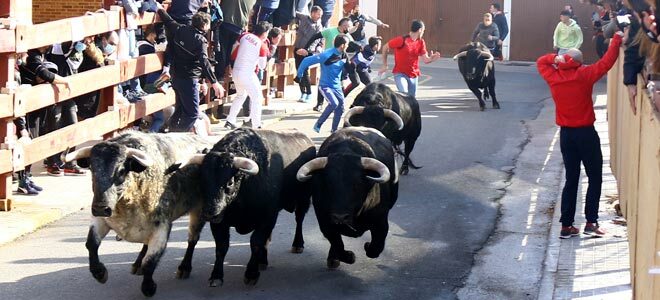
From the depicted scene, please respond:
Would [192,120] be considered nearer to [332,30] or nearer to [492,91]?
[332,30]

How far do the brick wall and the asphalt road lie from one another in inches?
248

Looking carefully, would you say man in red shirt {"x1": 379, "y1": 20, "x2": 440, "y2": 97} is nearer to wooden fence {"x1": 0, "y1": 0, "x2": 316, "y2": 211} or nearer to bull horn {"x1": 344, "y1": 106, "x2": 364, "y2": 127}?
wooden fence {"x1": 0, "y1": 0, "x2": 316, "y2": 211}

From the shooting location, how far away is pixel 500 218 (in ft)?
42.5

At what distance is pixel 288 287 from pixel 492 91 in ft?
44.9

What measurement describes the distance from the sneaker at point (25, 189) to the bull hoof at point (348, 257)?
4.57m

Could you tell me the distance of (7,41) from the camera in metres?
12.4

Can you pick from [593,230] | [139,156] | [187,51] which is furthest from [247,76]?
[139,156]

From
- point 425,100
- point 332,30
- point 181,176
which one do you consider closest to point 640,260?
point 181,176

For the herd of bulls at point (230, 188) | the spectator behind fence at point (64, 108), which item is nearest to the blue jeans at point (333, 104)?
the spectator behind fence at point (64, 108)

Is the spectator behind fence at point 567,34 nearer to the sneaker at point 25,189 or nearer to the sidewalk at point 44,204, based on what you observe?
the sidewalk at point 44,204

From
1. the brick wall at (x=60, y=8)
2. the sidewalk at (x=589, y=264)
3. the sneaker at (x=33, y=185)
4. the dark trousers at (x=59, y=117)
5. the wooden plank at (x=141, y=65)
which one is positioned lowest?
the sidewalk at (x=589, y=264)

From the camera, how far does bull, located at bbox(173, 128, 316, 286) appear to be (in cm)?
946

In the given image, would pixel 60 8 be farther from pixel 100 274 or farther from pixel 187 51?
pixel 100 274

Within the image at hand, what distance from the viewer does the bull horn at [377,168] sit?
983 centimetres
